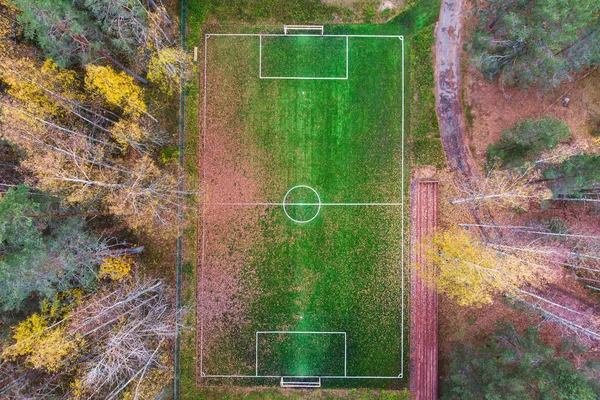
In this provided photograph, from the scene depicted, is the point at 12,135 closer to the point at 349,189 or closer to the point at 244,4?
the point at 244,4

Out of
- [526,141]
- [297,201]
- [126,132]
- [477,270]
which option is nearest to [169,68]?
[126,132]

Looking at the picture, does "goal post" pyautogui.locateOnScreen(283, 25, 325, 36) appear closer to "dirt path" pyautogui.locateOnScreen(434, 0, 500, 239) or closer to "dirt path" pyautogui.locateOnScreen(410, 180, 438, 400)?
"dirt path" pyautogui.locateOnScreen(434, 0, 500, 239)

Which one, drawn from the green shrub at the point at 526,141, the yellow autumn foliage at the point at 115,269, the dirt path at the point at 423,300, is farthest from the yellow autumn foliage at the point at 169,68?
the green shrub at the point at 526,141

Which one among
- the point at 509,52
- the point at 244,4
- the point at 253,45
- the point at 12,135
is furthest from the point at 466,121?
the point at 12,135

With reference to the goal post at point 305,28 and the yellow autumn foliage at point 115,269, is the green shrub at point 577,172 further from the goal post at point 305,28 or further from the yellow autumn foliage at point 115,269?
the yellow autumn foliage at point 115,269

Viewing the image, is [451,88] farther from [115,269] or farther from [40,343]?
[40,343]

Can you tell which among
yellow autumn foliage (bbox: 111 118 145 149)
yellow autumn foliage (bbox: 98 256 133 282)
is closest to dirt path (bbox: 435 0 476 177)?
yellow autumn foliage (bbox: 111 118 145 149)
